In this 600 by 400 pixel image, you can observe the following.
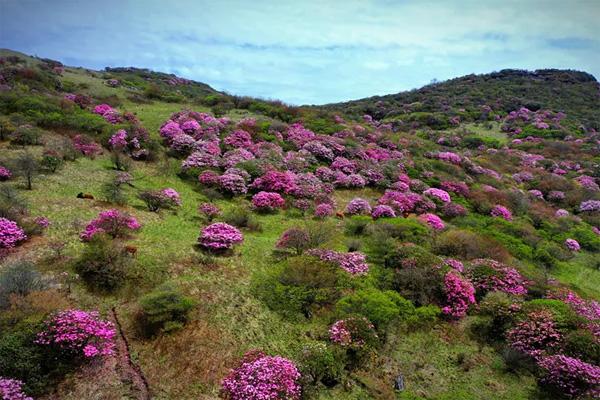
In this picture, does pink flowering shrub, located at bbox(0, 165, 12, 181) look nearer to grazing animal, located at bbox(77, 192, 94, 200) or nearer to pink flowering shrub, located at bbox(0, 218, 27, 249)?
grazing animal, located at bbox(77, 192, 94, 200)

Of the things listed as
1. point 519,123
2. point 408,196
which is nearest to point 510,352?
point 408,196

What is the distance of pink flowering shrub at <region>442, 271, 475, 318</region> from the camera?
16250 mm

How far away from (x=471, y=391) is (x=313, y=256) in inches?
303

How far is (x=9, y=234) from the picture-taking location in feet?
46.4

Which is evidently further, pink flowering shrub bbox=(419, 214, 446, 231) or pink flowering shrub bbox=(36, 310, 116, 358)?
pink flowering shrub bbox=(419, 214, 446, 231)

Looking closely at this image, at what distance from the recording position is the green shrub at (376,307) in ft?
46.9

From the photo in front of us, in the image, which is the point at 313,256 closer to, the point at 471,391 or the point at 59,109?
the point at 471,391

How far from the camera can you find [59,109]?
101 ft

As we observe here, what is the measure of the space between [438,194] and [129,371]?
25800mm

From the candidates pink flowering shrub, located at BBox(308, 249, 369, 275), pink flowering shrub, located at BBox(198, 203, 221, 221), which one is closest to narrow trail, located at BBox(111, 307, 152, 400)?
pink flowering shrub, located at BBox(308, 249, 369, 275)

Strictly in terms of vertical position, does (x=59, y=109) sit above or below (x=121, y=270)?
above

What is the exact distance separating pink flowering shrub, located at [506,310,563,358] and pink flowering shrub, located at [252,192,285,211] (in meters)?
14.1

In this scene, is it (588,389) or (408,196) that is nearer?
(588,389)

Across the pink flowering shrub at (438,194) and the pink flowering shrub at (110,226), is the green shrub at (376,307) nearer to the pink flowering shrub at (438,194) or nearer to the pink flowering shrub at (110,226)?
the pink flowering shrub at (110,226)
